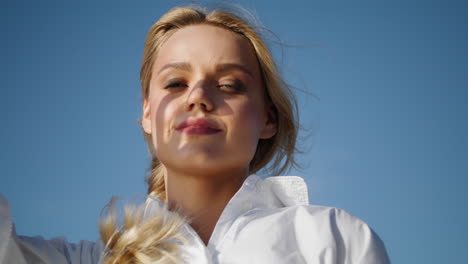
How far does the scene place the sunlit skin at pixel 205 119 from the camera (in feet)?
6.67

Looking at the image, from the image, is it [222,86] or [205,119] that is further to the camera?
[222,86]

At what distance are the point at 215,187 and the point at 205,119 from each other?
32 centimetres

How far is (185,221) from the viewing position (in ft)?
6.56

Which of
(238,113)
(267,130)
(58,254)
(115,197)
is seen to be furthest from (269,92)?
(58,254)

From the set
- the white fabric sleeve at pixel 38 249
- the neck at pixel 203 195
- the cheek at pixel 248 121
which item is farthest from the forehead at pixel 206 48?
the white fabric sleeve at pixel 38 249

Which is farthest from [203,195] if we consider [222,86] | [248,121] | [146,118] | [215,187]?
[146,118]

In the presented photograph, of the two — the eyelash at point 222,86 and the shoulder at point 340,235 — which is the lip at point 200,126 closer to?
the eyelash at point 222,86

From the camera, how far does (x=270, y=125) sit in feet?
8.16

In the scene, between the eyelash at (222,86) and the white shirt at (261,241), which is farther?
the eyelash at (222,86)

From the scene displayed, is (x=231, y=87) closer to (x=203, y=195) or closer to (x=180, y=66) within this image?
(x=180, y=66)

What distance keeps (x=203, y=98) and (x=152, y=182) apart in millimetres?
808

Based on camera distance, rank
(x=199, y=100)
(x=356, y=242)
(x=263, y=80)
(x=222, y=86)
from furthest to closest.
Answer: (x=263, y=80) → (x=222, y=86) → (x=199, y=100) → (x=356, y=242)

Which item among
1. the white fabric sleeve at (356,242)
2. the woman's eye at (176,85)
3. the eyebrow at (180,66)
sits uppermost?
the eyebrow at (180,66)

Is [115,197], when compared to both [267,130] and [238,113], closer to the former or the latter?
[238,113]
